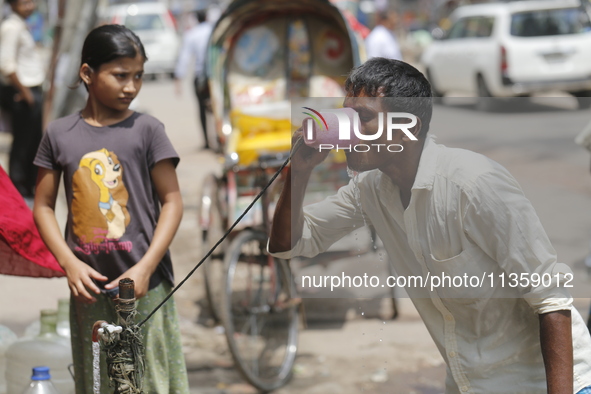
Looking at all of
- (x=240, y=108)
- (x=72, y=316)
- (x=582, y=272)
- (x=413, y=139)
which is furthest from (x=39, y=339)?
(x=582, y=272)

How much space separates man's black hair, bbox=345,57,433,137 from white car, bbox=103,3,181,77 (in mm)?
21369

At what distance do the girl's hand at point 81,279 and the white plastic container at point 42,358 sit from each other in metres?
0.83

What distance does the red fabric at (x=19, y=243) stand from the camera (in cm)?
273

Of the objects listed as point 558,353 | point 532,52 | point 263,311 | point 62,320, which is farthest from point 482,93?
point 558,353

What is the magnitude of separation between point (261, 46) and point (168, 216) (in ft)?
12.3

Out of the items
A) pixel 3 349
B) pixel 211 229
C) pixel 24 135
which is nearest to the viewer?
pixel 3 349

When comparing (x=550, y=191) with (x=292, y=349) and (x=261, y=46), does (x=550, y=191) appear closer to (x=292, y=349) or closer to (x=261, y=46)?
(x=261, y=46)

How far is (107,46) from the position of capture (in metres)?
2.56

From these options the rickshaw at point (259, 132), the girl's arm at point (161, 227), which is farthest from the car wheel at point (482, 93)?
the girl's arm at point (161, 227)

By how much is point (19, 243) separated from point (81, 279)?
40cm

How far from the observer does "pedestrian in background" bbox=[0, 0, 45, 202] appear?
22.1 feet

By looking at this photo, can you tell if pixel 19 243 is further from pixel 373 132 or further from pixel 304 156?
pixel 373 132

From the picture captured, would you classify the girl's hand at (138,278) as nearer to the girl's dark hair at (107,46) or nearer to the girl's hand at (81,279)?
the girl's hand at (81,279)

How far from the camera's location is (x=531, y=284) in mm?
1869
